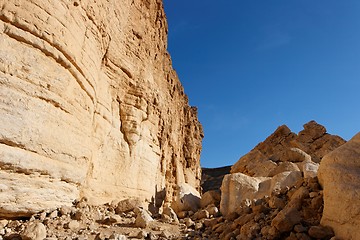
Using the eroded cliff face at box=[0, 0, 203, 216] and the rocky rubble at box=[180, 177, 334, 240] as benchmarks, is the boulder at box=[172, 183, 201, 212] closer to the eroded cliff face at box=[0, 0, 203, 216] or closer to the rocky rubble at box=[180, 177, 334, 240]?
the eroded cliff face at box=[0, 0, 203, 216]

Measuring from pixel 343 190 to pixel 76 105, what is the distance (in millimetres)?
5551

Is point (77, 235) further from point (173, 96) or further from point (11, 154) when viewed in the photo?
point (173, 96)

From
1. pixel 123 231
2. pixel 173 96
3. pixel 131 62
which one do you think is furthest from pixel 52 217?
pixel 173 96

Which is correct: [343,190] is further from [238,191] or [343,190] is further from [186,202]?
[186,202]

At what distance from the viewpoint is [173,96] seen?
19312 millimetres

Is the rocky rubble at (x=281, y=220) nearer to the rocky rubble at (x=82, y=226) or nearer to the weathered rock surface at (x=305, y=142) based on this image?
the rocky rubble at (x=82, y=226)

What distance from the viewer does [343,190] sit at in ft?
12.9

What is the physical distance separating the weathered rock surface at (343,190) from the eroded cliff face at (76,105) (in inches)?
193

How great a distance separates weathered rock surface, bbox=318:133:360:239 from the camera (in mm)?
3724

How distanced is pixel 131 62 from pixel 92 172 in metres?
4.67

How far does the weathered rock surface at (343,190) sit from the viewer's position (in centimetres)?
372

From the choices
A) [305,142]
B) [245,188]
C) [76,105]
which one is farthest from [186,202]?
[305,142]

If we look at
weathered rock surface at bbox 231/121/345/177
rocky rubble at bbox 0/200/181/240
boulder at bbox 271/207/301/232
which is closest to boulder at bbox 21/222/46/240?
rocky rubble at bbox 0/200/181/240

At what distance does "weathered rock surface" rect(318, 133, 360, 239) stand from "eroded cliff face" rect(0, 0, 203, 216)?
4.91 meters
